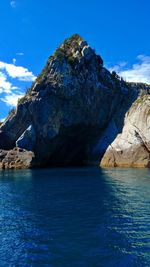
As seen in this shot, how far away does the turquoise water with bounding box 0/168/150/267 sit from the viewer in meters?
21.3

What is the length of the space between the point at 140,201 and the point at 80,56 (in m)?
66.7

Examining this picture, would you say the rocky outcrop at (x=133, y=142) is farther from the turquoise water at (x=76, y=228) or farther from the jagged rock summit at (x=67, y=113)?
the turquoise water at (x=76, y=228)

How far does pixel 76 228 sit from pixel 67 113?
7006cm

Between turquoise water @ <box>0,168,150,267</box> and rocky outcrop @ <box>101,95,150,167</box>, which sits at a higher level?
rocky outcrop @ <box>101,95,150,167</box>

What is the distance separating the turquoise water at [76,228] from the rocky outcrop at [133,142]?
3949 cm

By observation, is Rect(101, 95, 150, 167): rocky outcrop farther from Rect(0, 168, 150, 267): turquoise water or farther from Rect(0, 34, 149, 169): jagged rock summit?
Rect(0, 168, 150, 267): turquoise water

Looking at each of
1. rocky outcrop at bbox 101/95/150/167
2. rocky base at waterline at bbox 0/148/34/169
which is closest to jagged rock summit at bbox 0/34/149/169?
rocky base at waterline at bbox 0/148/34/169

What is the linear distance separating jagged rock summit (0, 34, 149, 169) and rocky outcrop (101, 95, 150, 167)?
7.39 feet

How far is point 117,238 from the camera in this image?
25078 mm

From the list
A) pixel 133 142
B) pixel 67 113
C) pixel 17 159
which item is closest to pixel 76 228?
pixel 133 142

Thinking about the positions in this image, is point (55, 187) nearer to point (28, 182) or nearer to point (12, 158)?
point (28, 182)

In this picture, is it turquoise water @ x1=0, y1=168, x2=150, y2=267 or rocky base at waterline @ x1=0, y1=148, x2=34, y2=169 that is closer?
turquoise water @ x1=0, y1=168, x2=150, y2=267

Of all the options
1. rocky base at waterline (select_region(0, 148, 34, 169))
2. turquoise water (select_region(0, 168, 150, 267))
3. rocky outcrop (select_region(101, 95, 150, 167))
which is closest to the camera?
turquoise water (select_region(0, 168, 150, 267))

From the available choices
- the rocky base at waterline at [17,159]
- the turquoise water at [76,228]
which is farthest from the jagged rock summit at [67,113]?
the turquoise water at [76,228]
